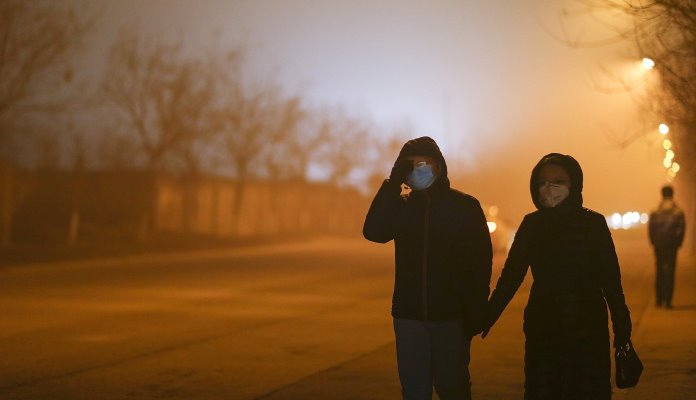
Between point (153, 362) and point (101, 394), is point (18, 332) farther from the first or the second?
point (101, 394)

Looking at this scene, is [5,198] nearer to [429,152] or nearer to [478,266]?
[429,152]

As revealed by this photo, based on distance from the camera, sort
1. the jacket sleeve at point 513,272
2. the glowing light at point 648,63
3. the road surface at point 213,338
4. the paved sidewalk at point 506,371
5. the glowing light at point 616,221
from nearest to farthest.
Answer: the jacket sleeve at point 513,272 < the paved sidewalk at point 506,371 < the road surface at point 213,338 < the glowing light at point 648,63 < the glowing light at point 616,221

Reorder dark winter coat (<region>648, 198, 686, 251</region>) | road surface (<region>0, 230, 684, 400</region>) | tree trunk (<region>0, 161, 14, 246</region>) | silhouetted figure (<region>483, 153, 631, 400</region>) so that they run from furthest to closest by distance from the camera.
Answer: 1. tree trunk (<region>0, 161, 14, 246</region>)
2. dark winter coat (<region>648, 198, 686, 251</region>)
3. road surface (<region>0, 230, 684, 400</region>)
4. silhouetted figure (<region>483, 153, 631, 400</region>)

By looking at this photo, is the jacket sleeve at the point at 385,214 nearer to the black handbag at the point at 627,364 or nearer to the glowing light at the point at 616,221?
the black handbag at the point at 627,364

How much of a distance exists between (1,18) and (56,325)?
19.5 metres

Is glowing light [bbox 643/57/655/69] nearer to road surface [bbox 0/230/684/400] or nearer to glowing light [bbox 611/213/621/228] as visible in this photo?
road surface [bbox 0/230/684/400]

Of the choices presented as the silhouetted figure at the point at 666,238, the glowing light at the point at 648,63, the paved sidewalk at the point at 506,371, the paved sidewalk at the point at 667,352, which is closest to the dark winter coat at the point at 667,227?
the silhouetted figure at the point at 666,238

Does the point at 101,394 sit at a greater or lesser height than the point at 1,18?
lesser

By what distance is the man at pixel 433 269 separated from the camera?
20.4ft

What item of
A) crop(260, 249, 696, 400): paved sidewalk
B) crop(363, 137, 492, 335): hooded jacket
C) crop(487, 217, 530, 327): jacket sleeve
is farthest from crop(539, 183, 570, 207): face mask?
crop(260, 249, 696, 400): paved sidewalk

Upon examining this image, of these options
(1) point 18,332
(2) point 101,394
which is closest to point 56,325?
(1) point 18,332

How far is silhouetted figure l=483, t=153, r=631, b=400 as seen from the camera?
5809 millimetres

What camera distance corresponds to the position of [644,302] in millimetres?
19656

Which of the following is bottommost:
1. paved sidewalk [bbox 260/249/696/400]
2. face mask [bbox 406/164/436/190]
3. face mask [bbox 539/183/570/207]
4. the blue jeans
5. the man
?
paved sidewalk [bbox 260/249/696/400]
